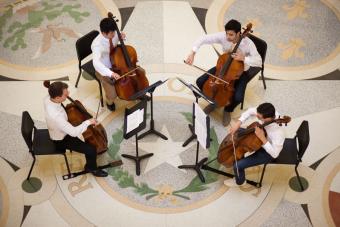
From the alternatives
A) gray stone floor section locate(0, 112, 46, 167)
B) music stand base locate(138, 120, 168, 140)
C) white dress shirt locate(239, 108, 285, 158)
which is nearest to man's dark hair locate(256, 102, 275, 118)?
white dress shirt locate(239, 108, 285, 158)

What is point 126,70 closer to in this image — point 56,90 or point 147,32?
point 56,90

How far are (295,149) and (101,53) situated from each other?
2282 mm

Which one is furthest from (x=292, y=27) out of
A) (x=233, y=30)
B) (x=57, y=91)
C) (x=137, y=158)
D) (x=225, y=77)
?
(x=57, y=91)

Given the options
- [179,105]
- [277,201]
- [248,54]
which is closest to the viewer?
[277,201]

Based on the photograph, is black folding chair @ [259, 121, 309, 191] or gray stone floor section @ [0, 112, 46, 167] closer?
black folding chair @ [259, 121, 309, 191]

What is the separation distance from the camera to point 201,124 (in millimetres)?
4234

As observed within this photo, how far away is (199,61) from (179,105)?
2.57 feet

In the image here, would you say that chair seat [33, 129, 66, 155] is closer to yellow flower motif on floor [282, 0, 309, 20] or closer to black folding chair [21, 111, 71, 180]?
black folding chair [21, 111, 71, 180]

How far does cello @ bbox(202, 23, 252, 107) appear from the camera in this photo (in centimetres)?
488

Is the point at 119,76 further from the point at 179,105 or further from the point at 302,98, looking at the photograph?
the point at 302,98

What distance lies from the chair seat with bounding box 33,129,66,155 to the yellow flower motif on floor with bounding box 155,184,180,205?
1.05 meters

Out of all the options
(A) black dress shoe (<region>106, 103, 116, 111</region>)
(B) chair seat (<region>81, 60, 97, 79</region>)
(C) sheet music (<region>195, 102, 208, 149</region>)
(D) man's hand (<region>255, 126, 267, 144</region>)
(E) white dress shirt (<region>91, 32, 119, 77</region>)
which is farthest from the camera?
(A) black dress shoe (<region>106, 103, 116, 111</region>)

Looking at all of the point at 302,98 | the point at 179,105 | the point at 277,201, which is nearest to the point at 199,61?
the point at 179,105

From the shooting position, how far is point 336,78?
5.86m
